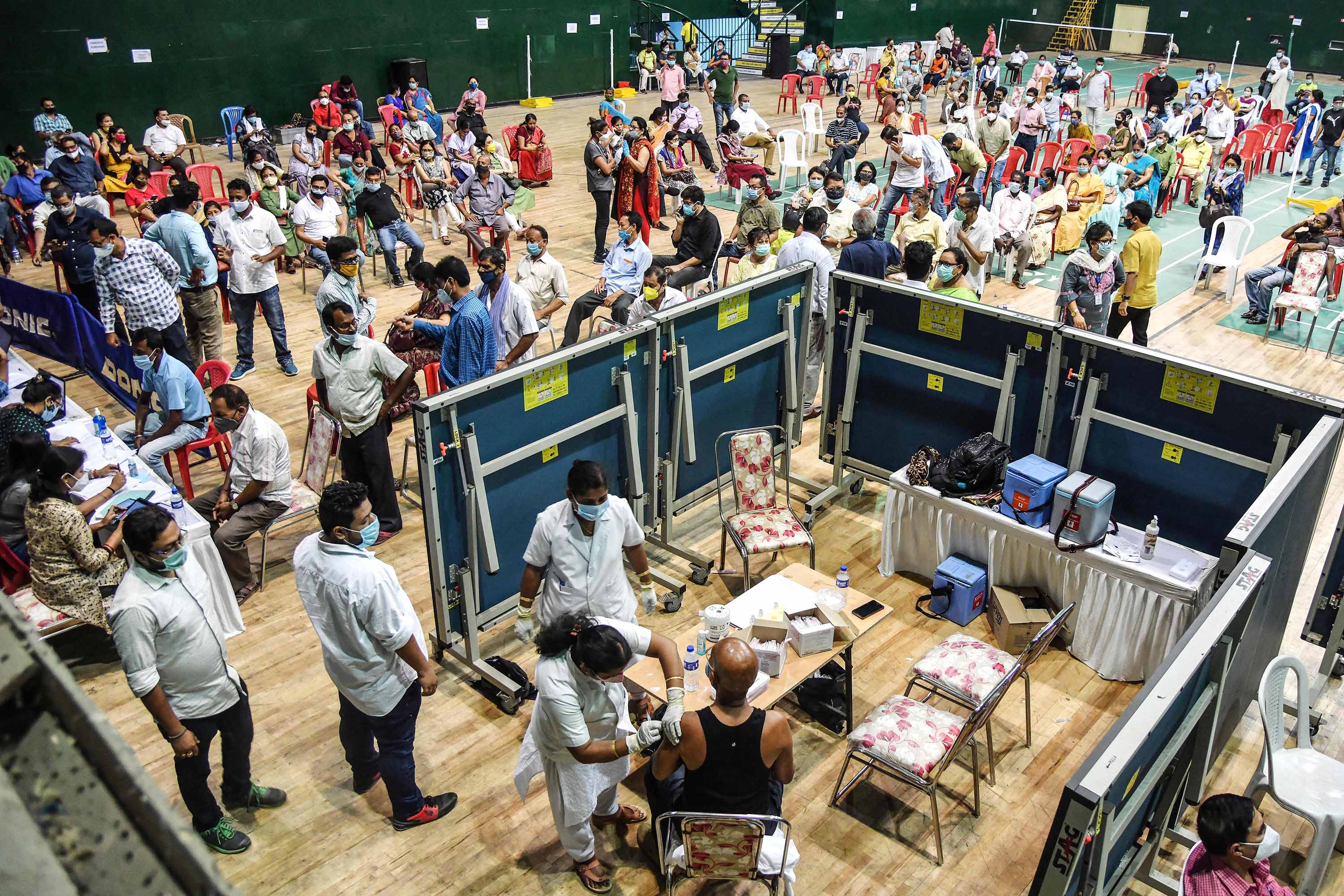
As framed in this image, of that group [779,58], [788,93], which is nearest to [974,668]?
[788,93]

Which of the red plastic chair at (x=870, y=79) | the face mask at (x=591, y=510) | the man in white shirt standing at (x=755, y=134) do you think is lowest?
the face mask at (x=591, y=510)

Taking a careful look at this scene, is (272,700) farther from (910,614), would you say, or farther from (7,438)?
(910,614)

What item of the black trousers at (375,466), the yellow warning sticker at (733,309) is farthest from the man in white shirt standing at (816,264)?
the black trousers at (375,466)

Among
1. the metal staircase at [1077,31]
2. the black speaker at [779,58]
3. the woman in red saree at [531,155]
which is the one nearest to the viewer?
the woman in red saree at [531,155]

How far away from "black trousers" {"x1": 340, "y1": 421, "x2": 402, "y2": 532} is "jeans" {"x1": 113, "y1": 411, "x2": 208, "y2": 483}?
118 centimetres

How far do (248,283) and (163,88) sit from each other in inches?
530

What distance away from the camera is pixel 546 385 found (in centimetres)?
547

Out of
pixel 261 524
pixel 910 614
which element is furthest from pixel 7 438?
Answer: pixel 910 614

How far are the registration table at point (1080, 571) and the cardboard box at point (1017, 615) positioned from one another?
0.07 meters

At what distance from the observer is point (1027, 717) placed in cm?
518

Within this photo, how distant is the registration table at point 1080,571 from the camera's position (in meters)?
5.44

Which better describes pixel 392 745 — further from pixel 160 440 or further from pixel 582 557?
pixel 160 440

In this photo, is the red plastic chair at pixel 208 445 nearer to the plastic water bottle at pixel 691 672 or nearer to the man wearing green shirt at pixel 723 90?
the plastic water bottle at pixel 691 672

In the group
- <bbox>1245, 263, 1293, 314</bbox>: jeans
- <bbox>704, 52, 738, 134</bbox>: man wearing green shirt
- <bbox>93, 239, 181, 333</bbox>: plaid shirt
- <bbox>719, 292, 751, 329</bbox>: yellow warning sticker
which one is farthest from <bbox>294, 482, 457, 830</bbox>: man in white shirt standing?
<bbox>704, 52, 738, 134</bbox>: man wearing green shirt
